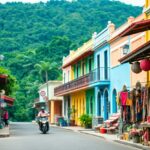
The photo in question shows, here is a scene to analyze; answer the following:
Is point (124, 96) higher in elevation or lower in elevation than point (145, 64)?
lower

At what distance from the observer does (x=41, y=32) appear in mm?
101062

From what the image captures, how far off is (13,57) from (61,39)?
41.4 ft

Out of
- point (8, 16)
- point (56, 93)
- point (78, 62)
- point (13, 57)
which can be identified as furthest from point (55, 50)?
point (78, 62)

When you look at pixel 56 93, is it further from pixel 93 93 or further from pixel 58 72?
pixel 58 72

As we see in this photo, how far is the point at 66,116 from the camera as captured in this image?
55125mm

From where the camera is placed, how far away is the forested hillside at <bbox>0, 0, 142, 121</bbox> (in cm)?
8888

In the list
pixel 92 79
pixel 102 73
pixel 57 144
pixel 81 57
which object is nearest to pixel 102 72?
pixel 102 73

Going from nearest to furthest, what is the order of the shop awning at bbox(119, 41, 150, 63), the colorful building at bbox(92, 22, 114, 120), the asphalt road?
the shop awning at bbox(119, 41, 150, 63)
the asphalt road
the colorful building at bbox(92, 22, 114, 120)

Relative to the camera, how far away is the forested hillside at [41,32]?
88875 mm

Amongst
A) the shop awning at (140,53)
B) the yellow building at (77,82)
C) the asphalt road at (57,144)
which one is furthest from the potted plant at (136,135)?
the yellow building at (77,82)

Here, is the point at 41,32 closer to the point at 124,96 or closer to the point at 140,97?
the point at 124,96

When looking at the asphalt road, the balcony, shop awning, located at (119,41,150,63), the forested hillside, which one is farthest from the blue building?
the forested hillside

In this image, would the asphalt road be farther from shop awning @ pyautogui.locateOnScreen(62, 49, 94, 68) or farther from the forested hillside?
the forested hillside

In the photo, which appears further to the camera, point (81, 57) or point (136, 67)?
point (81, 57)
